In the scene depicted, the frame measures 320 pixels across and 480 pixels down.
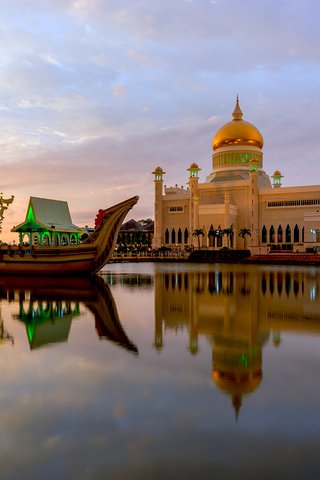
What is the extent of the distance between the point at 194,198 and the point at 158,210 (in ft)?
21.0

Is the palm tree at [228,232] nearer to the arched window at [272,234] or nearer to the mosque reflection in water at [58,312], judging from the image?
the arched window at [272,234]

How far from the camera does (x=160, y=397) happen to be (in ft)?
18.7

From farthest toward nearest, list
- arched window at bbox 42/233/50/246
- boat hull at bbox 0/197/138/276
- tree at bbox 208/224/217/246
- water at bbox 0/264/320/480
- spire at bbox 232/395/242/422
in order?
tree at bbox 208/224/217/246, arched window at bbox 42/233/50/246, boat hull at bbox 0/197/138/276, spire at bbox 232/395/242/422, water at bbox 0/264/320/480

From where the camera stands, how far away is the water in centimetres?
407

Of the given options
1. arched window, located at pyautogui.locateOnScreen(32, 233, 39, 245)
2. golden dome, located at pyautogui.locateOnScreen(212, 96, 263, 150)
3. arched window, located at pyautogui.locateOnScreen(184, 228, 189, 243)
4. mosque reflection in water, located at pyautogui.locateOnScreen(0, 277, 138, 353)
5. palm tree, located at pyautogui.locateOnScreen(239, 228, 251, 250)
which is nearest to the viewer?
mosque reflection in water, located at pyautogui.locateOnScreen(0, 277, 138, 353)

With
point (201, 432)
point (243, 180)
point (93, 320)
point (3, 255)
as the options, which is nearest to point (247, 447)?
point (201, 432)

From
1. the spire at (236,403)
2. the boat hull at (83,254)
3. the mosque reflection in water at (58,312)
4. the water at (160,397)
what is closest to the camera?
the water at (160,397)

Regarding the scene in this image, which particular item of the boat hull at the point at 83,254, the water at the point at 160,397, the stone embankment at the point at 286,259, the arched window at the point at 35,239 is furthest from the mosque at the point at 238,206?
the water at the point at 160,397

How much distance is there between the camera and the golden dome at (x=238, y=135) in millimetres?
A: 63469

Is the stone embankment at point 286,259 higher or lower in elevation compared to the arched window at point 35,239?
lower

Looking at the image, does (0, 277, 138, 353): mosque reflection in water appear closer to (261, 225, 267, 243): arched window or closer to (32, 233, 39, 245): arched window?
(32, 233, 39, 245): arched window

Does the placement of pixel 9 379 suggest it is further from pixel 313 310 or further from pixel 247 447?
pixel 313 310

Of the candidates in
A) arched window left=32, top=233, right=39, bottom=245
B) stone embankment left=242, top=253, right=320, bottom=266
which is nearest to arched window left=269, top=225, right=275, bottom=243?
stone embankment left=242, top=253, right=320, bottom=266

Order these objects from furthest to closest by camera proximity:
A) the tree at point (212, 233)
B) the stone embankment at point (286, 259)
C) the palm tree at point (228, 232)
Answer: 1. the tree at point (212, 233)
2. the palm tree at point (228, 232)
3. the stone embankment at point (286, 259)
